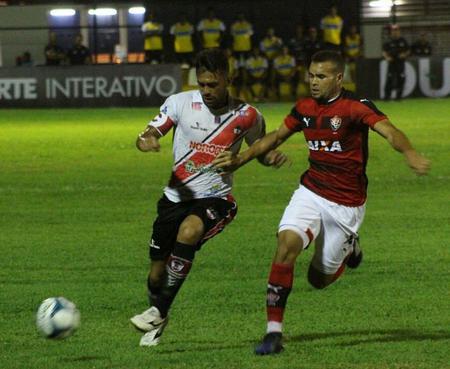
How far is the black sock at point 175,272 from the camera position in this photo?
777 centimetres

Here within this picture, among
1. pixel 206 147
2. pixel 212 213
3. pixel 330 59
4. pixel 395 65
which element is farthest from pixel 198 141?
pixel 395 65

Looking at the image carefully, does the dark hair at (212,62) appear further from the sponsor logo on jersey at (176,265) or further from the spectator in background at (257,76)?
the spectator in background at (257,76)

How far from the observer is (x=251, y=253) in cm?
1172

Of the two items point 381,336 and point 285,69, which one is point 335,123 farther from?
point 285,69

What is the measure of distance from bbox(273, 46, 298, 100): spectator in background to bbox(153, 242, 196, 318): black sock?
2838 centimetres

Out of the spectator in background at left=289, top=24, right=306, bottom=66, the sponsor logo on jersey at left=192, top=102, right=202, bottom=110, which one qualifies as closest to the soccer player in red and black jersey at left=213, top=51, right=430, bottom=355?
the sponsor logo on jersey at left=192, top=102, right=202, bottom=110

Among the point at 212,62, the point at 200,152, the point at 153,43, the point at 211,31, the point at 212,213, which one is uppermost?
the point at 212,62

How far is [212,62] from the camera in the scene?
7.82 metres

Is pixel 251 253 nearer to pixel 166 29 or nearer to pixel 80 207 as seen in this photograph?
pixel 80 207

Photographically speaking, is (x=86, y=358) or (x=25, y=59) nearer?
(x=86, y=358)

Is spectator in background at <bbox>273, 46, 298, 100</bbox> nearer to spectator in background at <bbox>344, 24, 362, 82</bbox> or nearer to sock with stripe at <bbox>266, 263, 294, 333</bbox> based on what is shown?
spectator in background at <bbox>344, 24, 362, 82</bbox>

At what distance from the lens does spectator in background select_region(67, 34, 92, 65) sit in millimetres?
36125

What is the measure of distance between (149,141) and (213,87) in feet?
1.84

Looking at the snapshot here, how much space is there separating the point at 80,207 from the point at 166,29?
24.6 m
